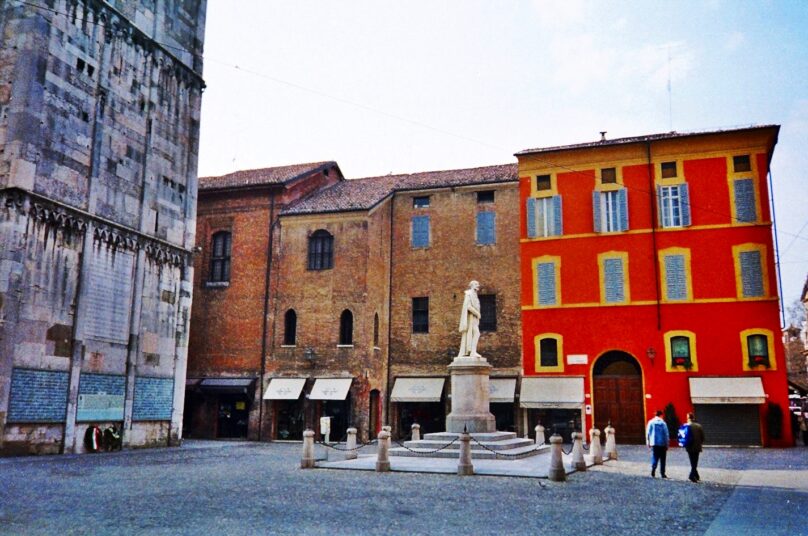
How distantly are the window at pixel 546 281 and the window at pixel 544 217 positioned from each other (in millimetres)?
1209

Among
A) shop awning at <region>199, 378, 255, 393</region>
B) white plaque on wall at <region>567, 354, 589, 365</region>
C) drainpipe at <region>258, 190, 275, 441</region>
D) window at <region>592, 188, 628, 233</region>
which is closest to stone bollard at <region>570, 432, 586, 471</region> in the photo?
white plaque on wall at <region>567, 354, 589, 365</region>

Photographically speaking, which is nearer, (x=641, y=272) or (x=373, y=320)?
(x=641, y=272)

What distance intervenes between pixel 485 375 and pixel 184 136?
16.3 meters

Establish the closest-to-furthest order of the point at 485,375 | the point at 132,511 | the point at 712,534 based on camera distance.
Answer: the point at 712,534 → the point at 132,511 → the point at 485,375

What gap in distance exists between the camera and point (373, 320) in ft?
105

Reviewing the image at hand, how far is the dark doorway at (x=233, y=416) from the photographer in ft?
107

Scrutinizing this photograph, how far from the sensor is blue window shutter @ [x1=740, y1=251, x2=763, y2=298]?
2805cm

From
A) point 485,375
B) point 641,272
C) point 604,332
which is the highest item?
point 641,272

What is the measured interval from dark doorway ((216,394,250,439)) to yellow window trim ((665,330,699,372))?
1828cm

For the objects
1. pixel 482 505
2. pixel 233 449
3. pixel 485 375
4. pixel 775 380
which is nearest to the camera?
pixel 482 505

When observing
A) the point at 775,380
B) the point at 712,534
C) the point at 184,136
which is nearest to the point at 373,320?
the point at 184,136

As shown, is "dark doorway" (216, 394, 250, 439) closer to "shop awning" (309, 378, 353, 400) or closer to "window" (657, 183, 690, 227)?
"shop awning" (309, 378, 353, 400)

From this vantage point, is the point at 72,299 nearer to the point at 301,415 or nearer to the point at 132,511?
the point at 301,415

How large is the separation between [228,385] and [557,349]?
1463 centimetres
